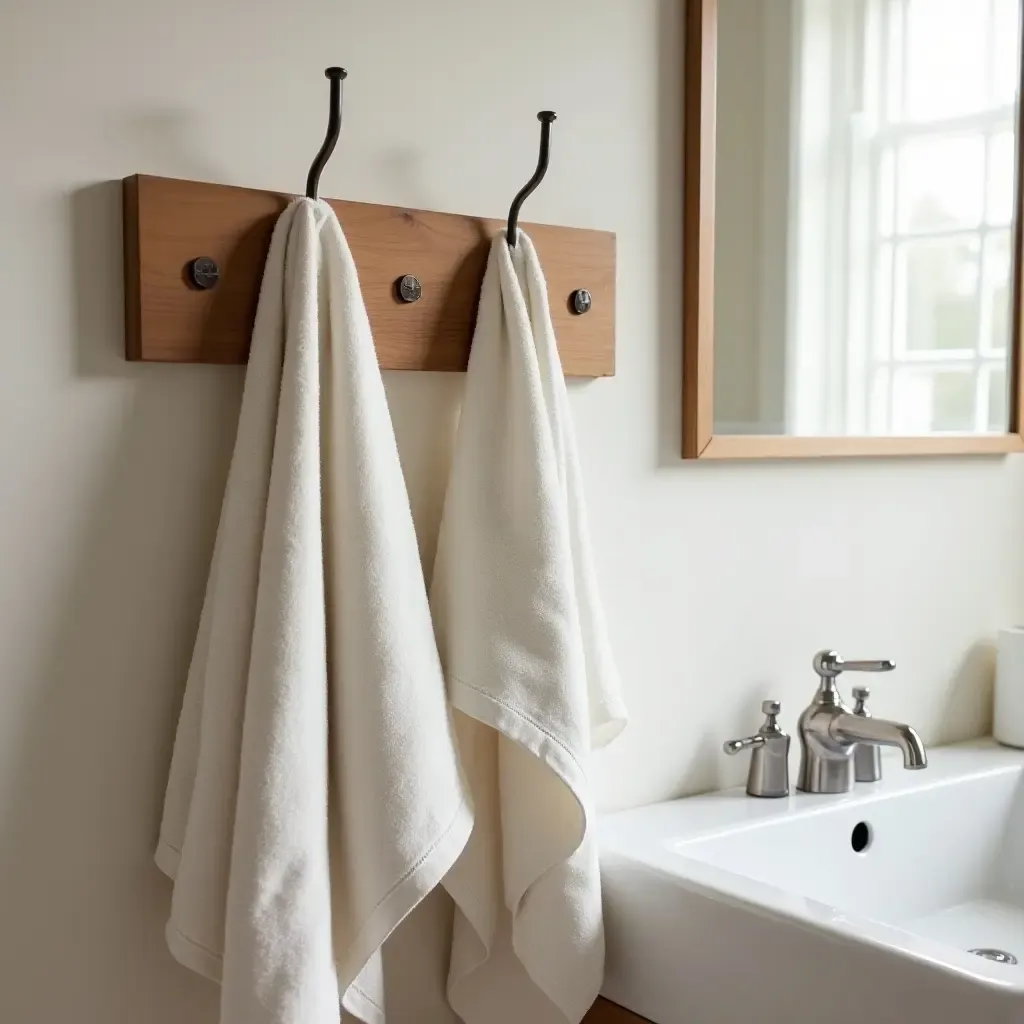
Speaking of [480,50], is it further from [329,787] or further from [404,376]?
[329,787]

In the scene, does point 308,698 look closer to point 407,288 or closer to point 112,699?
point 112,699

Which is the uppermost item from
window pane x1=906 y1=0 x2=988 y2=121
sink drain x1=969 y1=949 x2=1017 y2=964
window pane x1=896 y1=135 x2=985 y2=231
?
window pane x1=906 y1=0 x2=988 y2=121

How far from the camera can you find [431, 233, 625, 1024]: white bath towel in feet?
3.47

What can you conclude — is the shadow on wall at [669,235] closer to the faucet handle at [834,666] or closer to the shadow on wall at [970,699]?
the faucet handle at [834,666]

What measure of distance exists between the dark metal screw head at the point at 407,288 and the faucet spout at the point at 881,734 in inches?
24.7

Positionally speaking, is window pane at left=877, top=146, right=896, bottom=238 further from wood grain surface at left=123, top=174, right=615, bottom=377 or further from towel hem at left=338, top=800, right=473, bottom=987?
towel hem at left=338, top=800, right=473, bottom=987

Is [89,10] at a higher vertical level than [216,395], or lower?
higher

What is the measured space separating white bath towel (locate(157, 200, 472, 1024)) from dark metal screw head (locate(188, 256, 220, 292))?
39 mm

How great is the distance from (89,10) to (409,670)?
1.78ft

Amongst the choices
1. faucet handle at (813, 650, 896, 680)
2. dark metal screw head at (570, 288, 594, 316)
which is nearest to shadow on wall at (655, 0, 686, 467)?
dark metal screw head at (570, 288, 594, 316)

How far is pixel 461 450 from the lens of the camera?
43.4 inches

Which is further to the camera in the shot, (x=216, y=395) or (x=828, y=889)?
(x=828, y=889)

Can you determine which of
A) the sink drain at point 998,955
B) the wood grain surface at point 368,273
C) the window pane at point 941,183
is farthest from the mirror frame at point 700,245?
the sink drain at point 998,955

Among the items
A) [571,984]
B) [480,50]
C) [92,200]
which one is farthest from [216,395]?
[571,984]
